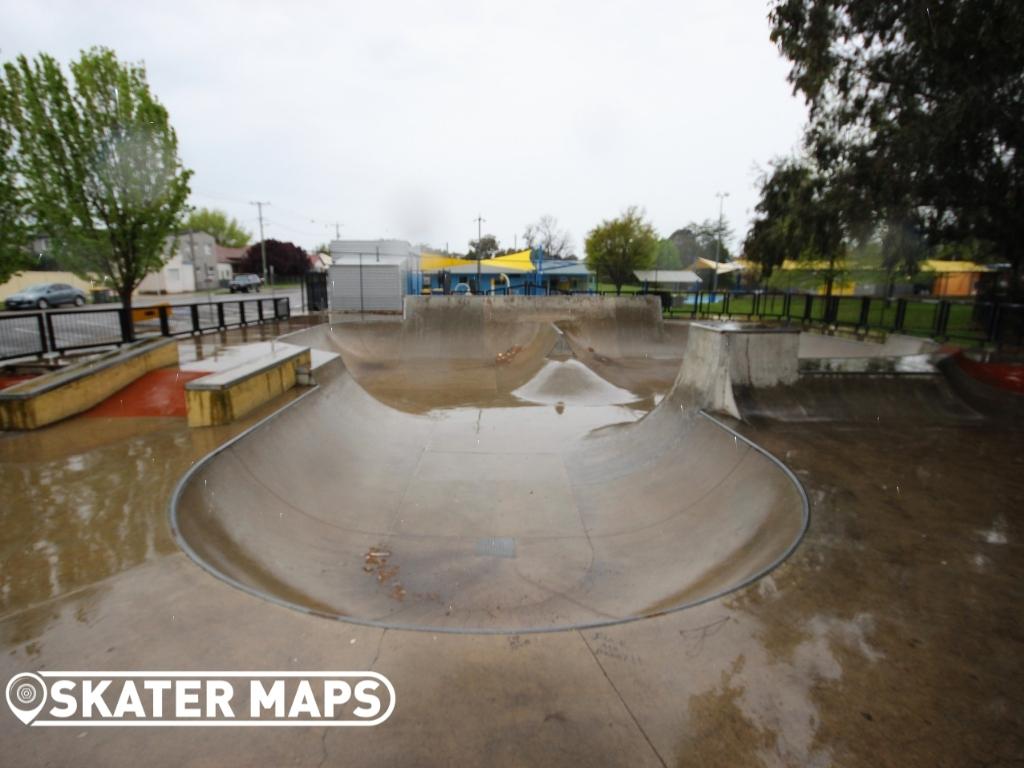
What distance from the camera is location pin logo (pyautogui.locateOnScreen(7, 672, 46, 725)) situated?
8.08 feet

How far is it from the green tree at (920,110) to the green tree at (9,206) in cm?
1674

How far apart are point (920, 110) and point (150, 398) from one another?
15750 millimetres

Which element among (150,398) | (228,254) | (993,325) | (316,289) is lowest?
(150,398)

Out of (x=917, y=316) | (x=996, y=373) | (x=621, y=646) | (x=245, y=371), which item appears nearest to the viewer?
(x=621, y=646)

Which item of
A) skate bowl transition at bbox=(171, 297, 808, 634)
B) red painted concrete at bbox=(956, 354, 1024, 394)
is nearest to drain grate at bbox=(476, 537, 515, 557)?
skate bowl transition at bbox=(171, 297, 808, 634)

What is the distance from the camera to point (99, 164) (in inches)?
477

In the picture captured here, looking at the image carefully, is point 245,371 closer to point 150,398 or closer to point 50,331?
point 150,398

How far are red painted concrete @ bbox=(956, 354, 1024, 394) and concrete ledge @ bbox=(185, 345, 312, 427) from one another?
36.9ft

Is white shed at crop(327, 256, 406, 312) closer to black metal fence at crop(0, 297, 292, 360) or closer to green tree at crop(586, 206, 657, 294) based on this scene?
black metal fence at crop(0, 297, 292, 360)

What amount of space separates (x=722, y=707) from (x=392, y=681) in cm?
162

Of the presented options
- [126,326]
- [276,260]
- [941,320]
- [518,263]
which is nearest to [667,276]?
[518,263]

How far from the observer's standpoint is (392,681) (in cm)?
272

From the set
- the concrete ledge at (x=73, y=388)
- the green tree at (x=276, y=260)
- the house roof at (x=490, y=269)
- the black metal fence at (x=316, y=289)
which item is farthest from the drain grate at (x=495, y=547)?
the green tree at (x=276, y=260)

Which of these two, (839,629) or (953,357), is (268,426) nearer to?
(839,629)
